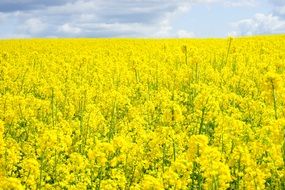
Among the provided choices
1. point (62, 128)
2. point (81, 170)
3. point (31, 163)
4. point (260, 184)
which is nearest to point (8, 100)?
point (62, 128)

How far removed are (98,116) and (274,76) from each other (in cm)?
357

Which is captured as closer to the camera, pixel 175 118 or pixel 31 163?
pixel 31 163

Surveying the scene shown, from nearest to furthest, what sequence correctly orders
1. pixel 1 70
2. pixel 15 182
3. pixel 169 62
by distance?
pixel 15 182 < pixel 1 70 < pixel 169 62

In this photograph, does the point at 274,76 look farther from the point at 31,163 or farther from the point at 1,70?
A: the point at 1,70

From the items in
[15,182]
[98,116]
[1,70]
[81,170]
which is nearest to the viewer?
[15,182]

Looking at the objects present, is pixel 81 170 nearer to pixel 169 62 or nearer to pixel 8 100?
pixel 8 100

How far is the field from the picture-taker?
14.8ft

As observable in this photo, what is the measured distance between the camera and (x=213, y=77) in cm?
1124

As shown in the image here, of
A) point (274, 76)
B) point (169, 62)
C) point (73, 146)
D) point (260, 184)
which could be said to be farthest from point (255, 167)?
point (169, 62)

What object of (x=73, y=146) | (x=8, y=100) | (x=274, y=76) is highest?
(x=274, y=76)

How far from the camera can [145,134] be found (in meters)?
6.21

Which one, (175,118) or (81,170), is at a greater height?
(175,118)

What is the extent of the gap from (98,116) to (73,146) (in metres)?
0.73

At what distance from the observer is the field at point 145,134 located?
4.52m
